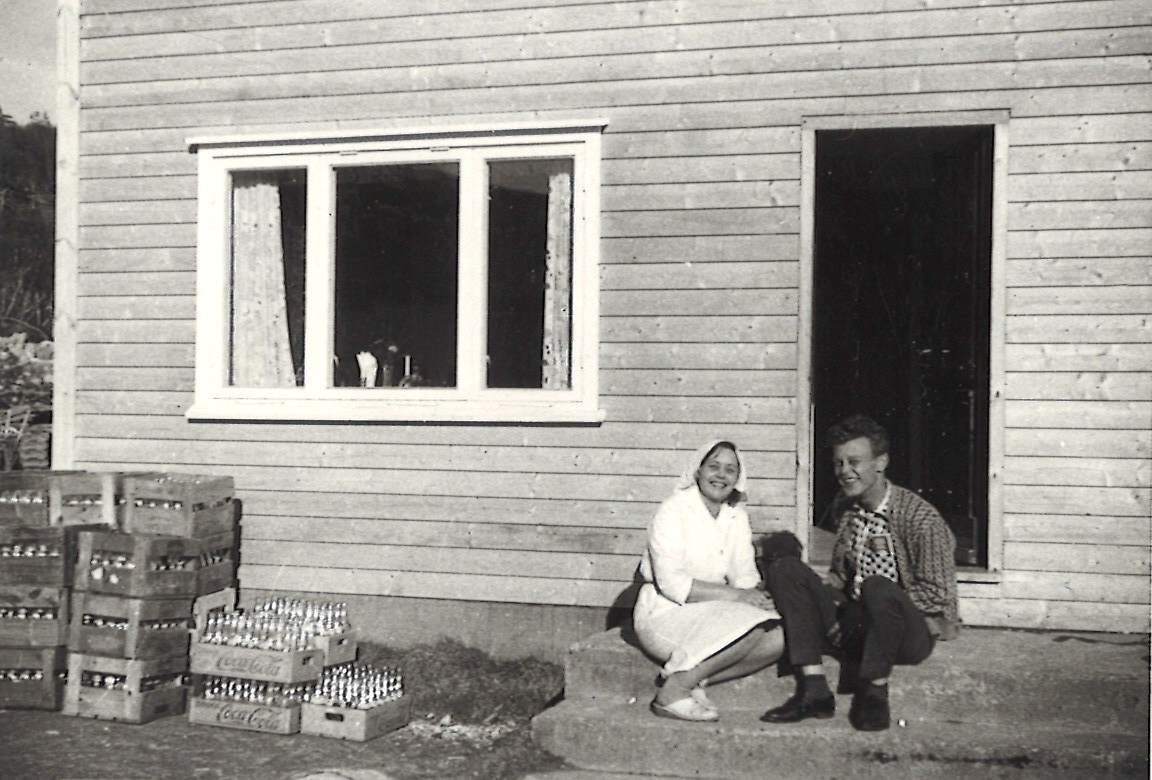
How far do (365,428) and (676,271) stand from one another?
2.19 metres

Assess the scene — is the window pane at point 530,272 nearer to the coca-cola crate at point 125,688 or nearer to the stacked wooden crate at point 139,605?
the stacked wooden crate at point 139,605

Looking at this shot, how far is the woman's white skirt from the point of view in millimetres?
5414

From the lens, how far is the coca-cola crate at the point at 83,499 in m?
6.96

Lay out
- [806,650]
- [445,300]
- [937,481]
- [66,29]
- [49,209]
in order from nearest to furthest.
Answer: [806,650] < [445,300] < [66,29] < [937,481] < [49,209]

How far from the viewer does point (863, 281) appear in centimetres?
977

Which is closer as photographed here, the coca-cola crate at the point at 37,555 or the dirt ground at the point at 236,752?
the dirt ground at the point at 236,752

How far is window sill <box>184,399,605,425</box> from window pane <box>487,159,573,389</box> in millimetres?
184

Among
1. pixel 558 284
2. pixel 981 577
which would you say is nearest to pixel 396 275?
pixel 558 284

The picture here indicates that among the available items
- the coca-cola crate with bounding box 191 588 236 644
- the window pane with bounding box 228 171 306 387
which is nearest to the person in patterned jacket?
the coca-cola crate with bounding box 191 588 236 644

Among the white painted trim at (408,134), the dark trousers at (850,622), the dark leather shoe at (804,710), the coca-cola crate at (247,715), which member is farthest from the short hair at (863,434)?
the coca-cola crate at (247,715)

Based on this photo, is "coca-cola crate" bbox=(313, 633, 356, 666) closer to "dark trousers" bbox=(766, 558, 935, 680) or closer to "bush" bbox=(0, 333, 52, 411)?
"dark trousers" bbox=(766, 558, 935, 680)

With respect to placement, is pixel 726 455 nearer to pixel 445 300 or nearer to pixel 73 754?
pixel 445 300

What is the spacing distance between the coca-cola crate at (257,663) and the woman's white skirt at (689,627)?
1.82m

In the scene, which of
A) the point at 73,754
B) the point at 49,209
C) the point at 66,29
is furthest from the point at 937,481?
the point at 49,209
